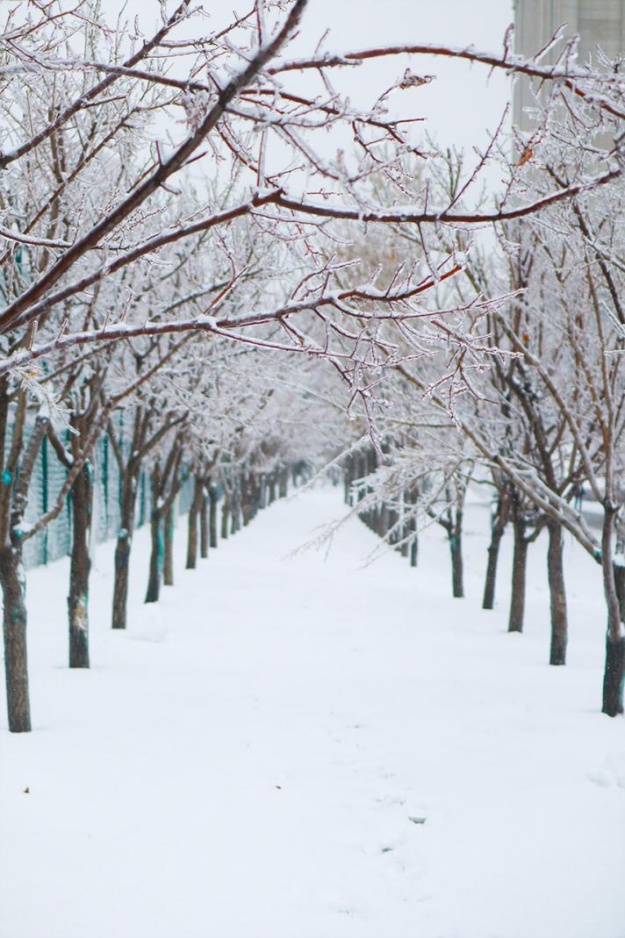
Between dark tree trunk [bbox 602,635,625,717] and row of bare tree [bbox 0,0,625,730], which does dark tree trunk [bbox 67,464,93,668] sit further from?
dark tree trunk [bbox 602,635,625,717]

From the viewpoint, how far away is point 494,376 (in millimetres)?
11312

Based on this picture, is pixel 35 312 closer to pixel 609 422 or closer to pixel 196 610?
pixel 609 422

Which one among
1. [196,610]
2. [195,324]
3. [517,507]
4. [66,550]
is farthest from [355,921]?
[66,550]

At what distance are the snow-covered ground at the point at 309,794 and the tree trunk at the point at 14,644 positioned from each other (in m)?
0.20

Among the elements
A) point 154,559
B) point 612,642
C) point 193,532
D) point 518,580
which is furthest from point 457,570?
point 612,642

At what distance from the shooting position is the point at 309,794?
5.97m

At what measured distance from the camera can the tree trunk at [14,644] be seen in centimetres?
688

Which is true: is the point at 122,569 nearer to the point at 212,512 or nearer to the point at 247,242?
the point at 247,242

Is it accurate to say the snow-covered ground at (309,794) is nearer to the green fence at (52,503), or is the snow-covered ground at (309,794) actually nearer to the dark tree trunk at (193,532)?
the green fence at (52,503)

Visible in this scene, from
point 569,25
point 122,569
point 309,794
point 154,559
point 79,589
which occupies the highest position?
point 569,25

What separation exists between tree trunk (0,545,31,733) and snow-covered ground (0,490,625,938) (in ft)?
0.67

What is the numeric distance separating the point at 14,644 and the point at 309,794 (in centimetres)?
271

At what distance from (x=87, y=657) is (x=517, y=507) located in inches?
280

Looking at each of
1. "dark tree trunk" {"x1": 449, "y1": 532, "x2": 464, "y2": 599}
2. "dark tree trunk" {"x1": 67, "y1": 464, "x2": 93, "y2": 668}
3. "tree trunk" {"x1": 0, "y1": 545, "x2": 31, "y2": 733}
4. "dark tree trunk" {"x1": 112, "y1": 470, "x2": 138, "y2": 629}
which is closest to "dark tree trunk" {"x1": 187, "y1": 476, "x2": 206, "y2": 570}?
"dark tree trunk" {"x1": 449, "y1": 532, "x2": 464, "y2": 599}
